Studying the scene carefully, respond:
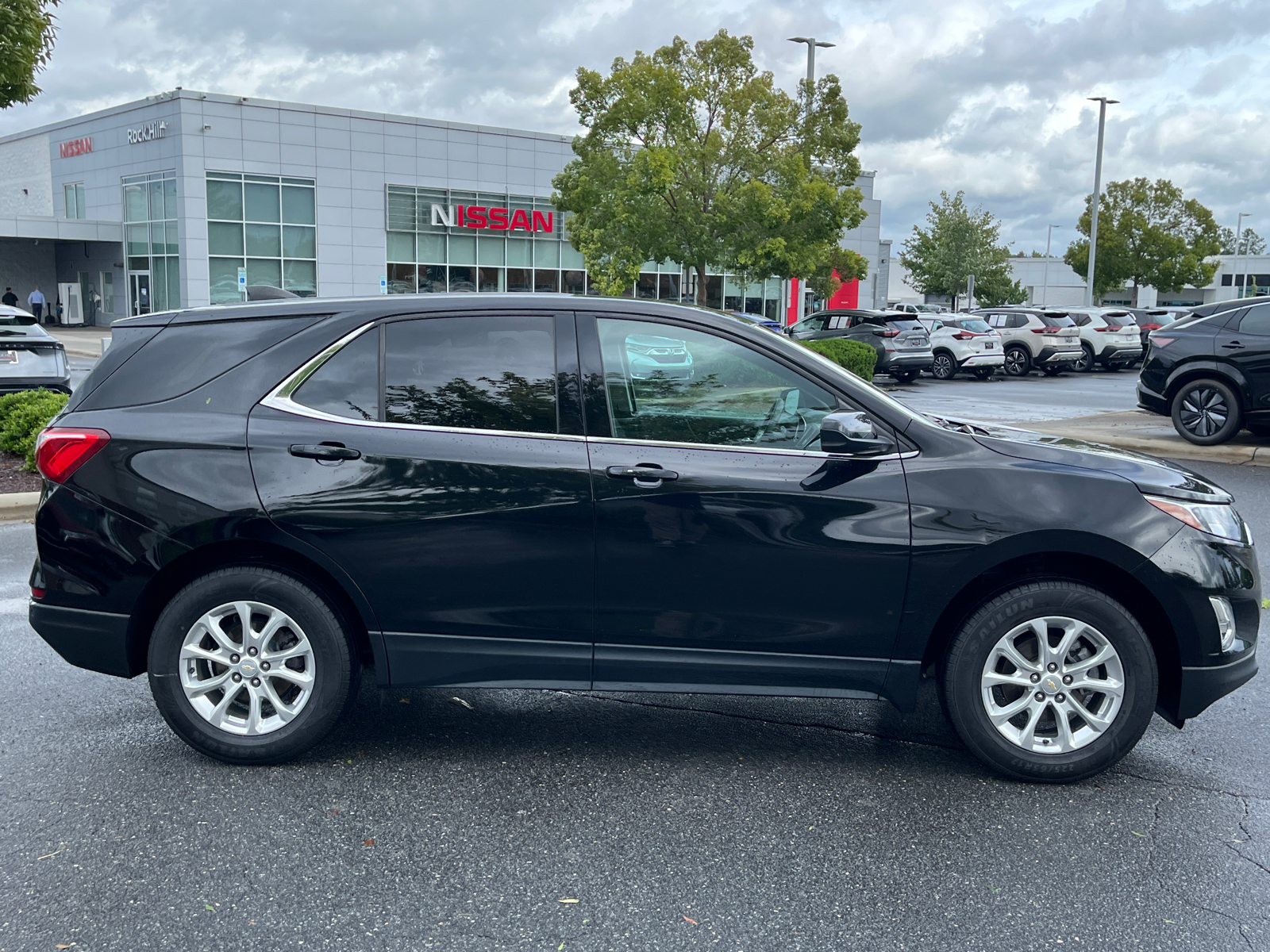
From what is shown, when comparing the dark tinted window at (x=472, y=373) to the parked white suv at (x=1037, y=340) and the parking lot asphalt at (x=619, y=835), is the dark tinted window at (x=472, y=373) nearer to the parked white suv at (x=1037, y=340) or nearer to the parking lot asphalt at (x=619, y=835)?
the parking lot asphalt at (x=619, y=835)

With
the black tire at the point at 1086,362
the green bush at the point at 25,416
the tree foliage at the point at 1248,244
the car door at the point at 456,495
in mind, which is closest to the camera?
the car door at the point at 456,495

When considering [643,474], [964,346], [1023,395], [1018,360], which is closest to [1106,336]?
[1018,360]

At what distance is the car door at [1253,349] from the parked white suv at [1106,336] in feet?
64.5

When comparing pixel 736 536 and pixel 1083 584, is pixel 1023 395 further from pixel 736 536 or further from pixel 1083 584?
pixel 736 536

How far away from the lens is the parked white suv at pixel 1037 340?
97.4ft

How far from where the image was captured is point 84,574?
409cm

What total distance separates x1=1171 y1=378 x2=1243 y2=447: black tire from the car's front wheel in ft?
49.0

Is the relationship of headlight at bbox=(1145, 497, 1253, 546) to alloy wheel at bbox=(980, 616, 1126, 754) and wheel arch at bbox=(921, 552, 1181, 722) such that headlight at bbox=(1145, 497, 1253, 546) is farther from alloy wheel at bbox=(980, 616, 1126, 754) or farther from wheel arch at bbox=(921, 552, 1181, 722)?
alloy wheel at bbox=(980, 616, 1126, 754)

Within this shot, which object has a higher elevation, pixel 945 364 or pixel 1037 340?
pixel 1037 340

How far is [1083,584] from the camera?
3.98 m

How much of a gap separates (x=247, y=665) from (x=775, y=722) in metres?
2.11

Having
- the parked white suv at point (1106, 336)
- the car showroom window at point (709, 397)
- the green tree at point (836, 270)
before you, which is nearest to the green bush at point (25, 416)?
the car showroom window at point (709, 397)

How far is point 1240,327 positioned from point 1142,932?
11124mm

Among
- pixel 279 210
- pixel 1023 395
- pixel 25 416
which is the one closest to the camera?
pixel 25 416
